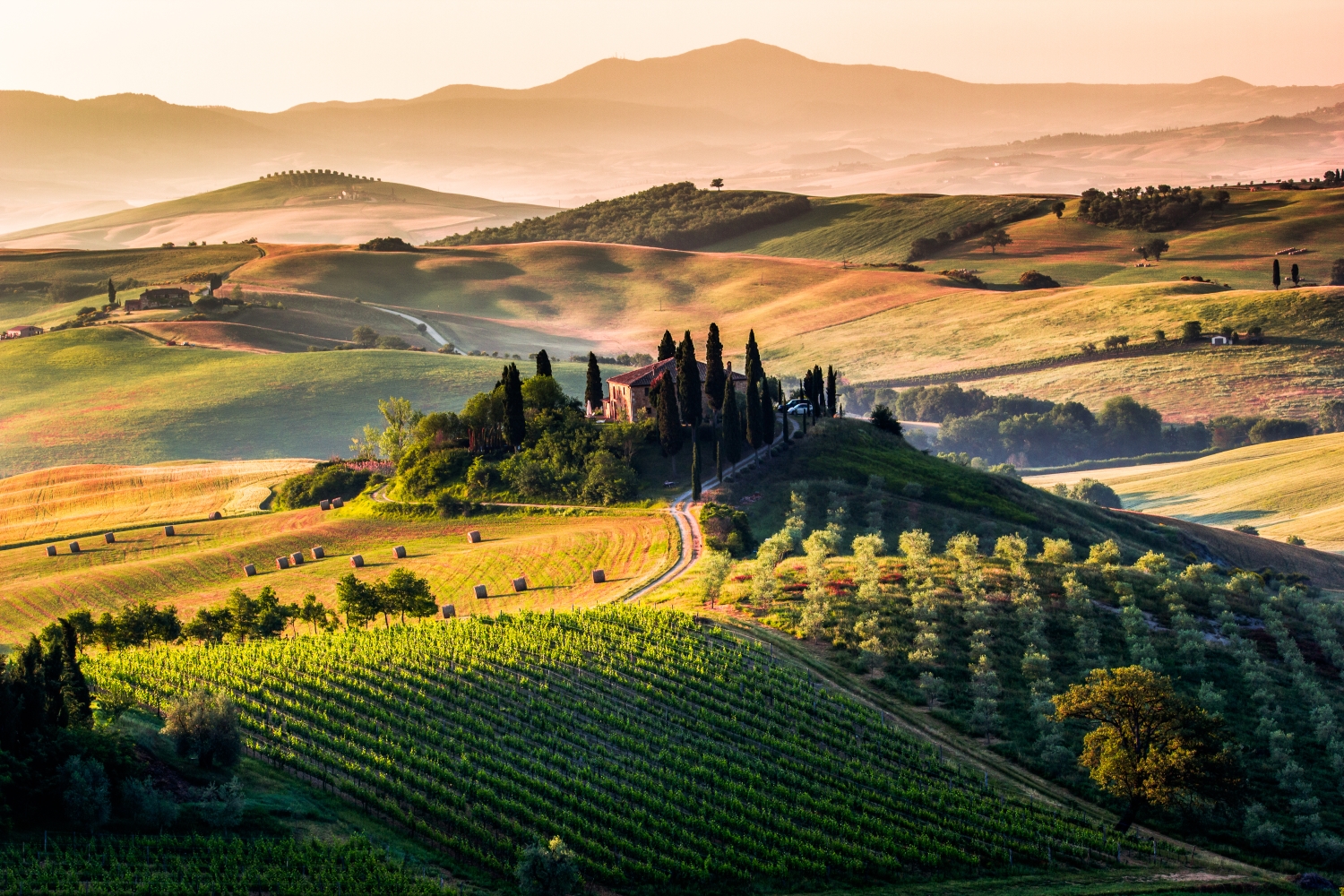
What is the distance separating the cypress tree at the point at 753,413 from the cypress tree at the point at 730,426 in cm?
144

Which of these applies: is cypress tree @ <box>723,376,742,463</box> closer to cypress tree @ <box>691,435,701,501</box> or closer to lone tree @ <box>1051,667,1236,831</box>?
cypress tree @ <box>691,435,701,501</box>

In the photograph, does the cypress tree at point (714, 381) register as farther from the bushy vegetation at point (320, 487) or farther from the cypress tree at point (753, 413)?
the bushy vegetation at point (320, 487)

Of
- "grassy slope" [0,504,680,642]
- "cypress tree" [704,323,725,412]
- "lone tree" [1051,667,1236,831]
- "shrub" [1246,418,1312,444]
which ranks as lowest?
"shrub" [1246,418,1312,444]

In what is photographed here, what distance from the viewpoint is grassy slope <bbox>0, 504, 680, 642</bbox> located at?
72562mm

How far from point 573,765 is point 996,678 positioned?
23.4 m

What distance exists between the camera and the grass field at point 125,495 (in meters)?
96.8

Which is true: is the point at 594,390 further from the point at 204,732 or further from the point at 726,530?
the point at 204,732

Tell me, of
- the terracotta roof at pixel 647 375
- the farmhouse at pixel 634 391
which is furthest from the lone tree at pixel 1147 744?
the terracotta roof at pixel 647 375

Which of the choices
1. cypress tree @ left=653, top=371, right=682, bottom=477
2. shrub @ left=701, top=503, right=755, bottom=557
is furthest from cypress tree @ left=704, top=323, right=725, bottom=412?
shrub @ left=701, top=503, right=755, bottom=557

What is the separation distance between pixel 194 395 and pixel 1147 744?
136 m

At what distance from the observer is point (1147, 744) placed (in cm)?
4744

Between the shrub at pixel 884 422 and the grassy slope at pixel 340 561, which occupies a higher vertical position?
the shrub at pixel 884 422

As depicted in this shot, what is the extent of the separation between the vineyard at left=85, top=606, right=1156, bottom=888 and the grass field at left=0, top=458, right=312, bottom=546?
4366 centimetres

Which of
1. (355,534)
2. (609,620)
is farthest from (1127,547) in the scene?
(355,534)
